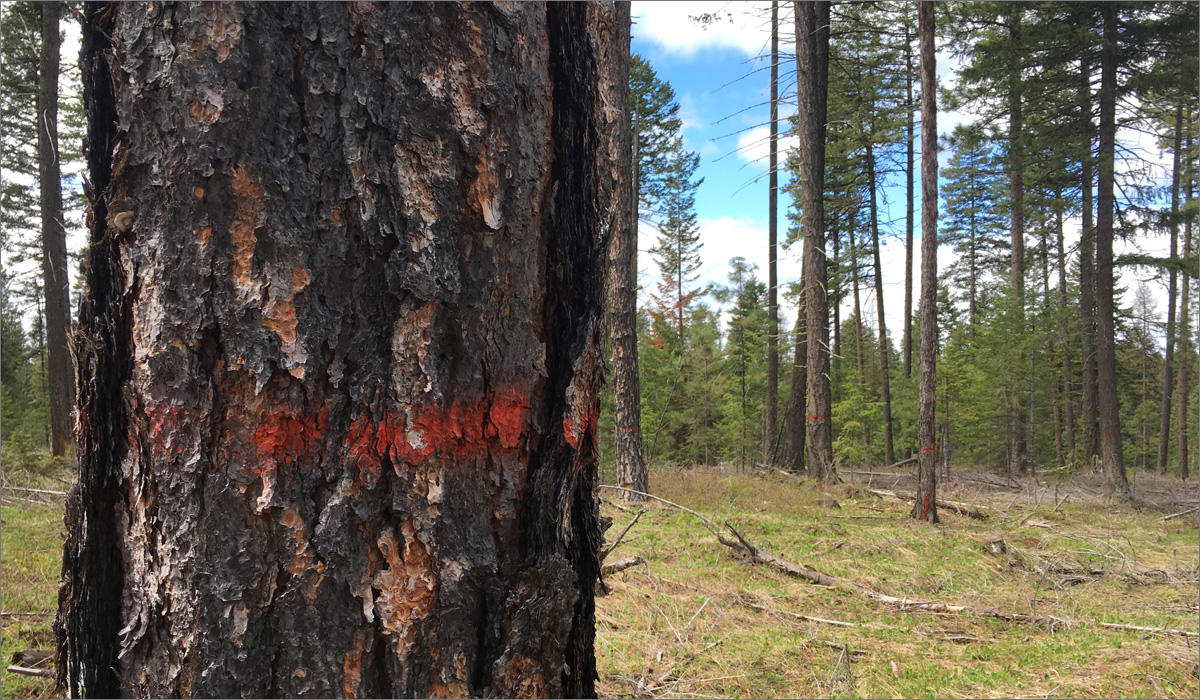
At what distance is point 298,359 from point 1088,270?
72.5ft

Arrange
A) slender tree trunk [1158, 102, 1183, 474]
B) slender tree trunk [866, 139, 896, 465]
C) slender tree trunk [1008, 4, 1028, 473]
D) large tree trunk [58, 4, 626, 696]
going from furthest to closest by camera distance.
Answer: slender tree trunk [866, 139, 896, 465]
slender tree trunk [1008, 4, 1028, 473]
slender tree trunk [1158, 102, 1183, 474]
large tree trunk [58, 4, 626, 696]

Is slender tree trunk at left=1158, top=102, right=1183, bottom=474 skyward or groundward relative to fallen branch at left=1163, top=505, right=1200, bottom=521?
skyward

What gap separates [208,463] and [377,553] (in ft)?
0.88

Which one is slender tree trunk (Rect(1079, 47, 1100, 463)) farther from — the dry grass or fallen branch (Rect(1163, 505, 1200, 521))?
the dry grass

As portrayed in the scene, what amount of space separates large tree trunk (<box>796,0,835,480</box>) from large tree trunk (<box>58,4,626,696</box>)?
11.3 meters

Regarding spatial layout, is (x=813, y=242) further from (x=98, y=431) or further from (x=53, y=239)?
(x=53, y=239)

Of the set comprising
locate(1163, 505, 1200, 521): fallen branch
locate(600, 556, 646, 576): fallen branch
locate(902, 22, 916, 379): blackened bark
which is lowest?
locate(1163, 505, 1200, 521): fallen branch

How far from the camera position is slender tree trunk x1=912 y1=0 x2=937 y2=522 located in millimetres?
8453

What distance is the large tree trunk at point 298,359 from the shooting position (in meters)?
0.87

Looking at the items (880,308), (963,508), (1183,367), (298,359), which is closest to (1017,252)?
(880,308)

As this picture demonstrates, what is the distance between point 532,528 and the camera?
1.00 meters

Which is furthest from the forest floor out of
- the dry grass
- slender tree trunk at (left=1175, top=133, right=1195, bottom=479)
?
slender tree trunk at (left=1175, top=133, right=1195, bottom=479)

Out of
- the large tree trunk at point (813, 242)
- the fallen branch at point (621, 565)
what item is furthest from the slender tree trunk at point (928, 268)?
the fallen branch at point (621, 565)

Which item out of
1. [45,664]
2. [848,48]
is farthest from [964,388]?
[45,664]
